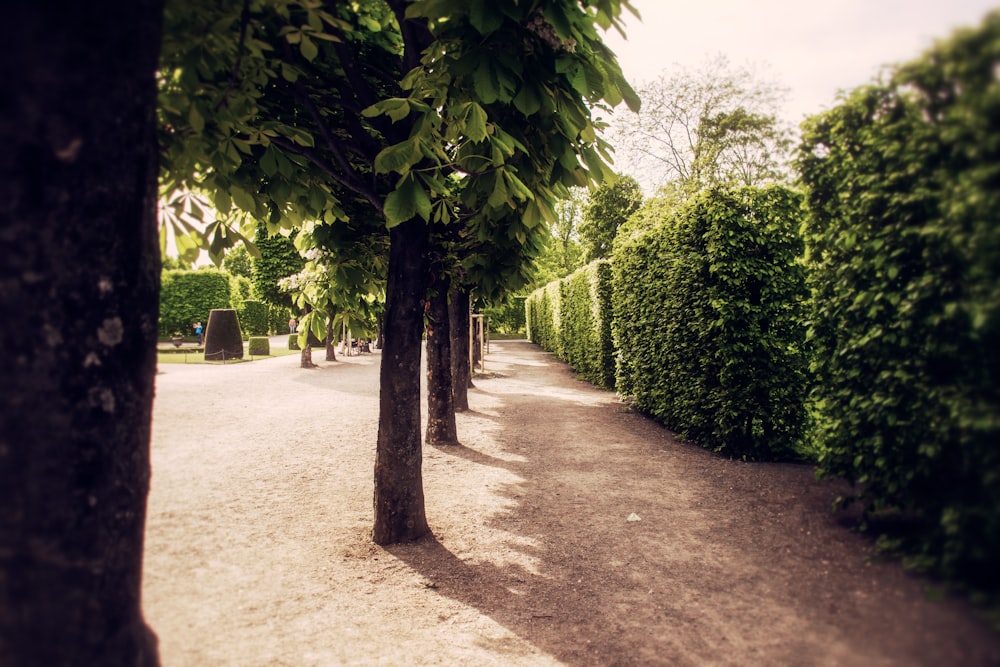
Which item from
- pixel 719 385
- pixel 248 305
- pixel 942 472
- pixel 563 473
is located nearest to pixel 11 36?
pixel 942 472

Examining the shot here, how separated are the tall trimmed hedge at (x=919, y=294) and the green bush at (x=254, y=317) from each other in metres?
34.0

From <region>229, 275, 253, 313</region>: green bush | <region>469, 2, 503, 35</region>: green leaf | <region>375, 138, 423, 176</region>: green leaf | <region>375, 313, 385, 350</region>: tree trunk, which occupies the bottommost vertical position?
<region>375, 313, 385, 350</region>: tree trunk

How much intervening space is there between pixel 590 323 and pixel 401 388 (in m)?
12.9

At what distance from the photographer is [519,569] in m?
4.43

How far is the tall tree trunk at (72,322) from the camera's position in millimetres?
1531

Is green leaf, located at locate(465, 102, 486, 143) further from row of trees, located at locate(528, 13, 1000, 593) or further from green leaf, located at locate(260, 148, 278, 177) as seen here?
row of trees, located at locate(528, 13, 1000, 593)

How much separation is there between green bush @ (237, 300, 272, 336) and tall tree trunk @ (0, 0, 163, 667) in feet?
110

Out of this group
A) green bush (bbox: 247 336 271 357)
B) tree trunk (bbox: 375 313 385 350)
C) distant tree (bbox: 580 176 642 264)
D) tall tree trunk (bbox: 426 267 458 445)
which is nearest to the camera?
tree trunk (bbox: 375 313 385 350)

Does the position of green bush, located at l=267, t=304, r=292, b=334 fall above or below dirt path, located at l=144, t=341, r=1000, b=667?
above

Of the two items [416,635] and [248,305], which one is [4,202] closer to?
[416,635]

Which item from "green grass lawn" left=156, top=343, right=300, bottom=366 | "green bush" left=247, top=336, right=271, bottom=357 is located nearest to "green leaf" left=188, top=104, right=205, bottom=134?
"green grass lawn" left=156, top=343, right=300, bottom=366

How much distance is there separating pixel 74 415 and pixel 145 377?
0.29m

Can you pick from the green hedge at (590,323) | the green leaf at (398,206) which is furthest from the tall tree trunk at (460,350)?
the green leaf at (398,206)

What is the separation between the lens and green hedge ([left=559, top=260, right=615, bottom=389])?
48.5ft
